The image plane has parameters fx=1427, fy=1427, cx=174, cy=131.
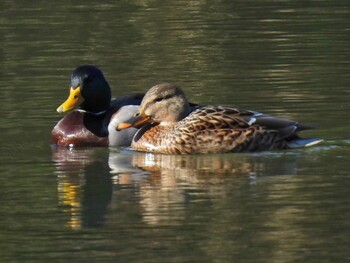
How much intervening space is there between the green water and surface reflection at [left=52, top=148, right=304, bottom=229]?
2 centimetres

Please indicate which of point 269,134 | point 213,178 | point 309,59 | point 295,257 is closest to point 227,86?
point 309,59

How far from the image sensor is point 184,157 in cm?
1352

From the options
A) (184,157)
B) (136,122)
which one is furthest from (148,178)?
(136,122)

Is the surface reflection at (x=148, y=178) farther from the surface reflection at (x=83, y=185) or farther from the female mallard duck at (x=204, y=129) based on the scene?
the female mallard duck at (x=204, y=129)

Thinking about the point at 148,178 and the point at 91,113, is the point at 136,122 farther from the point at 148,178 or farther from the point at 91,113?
the point at 148,178

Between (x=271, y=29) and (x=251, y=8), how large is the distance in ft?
7.29

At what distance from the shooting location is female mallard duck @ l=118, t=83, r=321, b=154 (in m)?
13.5

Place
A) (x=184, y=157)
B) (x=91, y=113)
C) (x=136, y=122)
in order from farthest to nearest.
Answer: (x=91, y=113), (x=136, y=122), (x=184, y=157)

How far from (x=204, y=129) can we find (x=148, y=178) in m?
1.28

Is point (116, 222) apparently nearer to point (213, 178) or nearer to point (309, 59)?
point (213, 178)

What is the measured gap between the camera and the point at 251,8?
2377 centimetres

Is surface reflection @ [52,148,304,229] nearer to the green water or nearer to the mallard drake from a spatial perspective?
the green water

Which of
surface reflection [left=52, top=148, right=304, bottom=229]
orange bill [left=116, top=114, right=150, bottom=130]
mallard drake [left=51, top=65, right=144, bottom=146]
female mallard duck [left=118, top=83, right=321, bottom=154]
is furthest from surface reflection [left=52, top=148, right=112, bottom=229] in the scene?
female mallard duck [left=118, top=83, right=321, bottom=154]

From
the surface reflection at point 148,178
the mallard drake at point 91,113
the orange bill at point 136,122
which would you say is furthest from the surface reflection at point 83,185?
the orange bill at point 136,122
